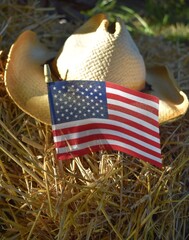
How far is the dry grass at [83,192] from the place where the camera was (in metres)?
1.69

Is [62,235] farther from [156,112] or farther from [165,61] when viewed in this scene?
[165,61]

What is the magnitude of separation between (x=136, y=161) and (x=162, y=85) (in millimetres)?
455

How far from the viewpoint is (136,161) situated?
72.2 inches

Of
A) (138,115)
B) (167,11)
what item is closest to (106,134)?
(138,115)

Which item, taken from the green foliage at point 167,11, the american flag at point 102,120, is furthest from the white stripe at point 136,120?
the green foliage at point 167,11

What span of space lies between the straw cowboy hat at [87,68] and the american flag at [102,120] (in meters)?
0.13

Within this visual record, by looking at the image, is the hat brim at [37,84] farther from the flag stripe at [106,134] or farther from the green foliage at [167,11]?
the green foliage at [167,11]

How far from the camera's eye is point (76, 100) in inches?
68.4

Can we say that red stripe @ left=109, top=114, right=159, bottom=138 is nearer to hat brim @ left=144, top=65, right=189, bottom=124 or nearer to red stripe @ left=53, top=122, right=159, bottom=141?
red stripe @ left=53, top=122, right=159, bottom=141

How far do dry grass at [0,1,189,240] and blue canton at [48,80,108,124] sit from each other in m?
0.14

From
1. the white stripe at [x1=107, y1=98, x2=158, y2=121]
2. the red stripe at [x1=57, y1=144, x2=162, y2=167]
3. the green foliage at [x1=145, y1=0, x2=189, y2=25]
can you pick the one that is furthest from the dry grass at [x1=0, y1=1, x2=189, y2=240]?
the green foliage at [x1=145, y1=0, x2=189, y2=25]

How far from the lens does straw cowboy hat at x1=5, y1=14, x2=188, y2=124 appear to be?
6.21 feet

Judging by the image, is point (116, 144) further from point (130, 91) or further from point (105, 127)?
point (130, 91)

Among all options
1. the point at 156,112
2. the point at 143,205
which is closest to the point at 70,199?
the point at 143,205
